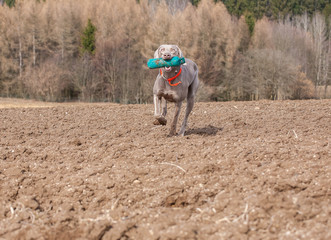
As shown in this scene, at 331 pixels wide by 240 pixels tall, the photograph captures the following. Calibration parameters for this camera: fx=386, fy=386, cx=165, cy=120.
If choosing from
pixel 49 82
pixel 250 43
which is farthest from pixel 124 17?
pixel 250 43

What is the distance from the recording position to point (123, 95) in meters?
40.2

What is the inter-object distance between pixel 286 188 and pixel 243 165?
806 mm

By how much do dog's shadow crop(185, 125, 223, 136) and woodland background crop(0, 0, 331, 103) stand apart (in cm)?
2683

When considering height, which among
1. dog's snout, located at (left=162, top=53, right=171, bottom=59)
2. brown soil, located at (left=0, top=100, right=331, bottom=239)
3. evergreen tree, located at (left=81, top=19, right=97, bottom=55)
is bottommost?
brown soil, located at (left=0, top=100, right=331, bottom=239)

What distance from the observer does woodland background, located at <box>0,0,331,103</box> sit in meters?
39.1

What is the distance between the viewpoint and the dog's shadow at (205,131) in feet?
26.2

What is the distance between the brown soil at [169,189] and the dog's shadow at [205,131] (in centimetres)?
105

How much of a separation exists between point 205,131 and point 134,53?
35.3 metres

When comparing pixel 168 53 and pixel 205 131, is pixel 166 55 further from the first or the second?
pixel 205 131

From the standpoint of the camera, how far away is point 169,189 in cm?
431

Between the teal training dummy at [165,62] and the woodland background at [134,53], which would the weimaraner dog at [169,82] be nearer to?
the teal training dummy at [165,62]

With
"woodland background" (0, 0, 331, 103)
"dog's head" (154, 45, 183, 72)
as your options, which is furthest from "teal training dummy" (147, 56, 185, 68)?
"woodland background" (0, 0, 331, 103)

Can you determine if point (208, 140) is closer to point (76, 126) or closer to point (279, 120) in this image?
point (279, 120)

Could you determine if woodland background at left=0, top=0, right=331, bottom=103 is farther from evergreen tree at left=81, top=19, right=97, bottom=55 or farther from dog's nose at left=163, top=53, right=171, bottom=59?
dog's nose at left=163, top=53, right=171, bottom=59
